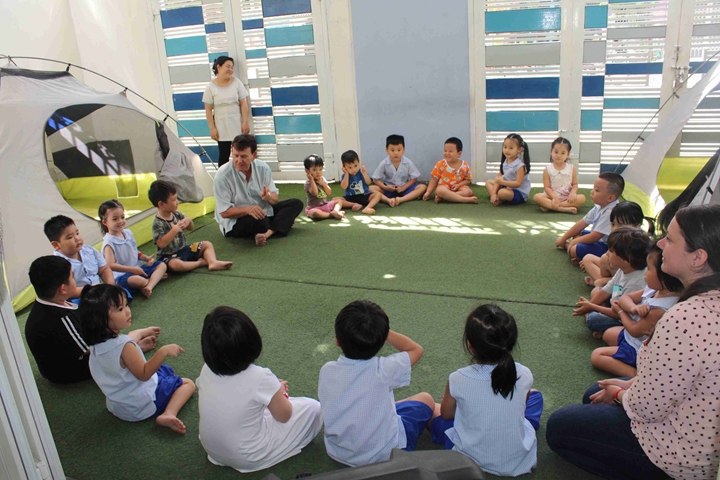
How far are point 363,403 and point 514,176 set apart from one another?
3335 mm

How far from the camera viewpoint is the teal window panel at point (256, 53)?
18.7 ft

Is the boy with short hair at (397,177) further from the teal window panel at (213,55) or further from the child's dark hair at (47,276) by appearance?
the child's dark hair at (47,276)

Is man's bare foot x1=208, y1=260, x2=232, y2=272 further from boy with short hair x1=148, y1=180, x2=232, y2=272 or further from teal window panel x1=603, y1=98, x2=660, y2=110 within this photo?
teal window panel x1=603, y1=98, x2=660, y2=110

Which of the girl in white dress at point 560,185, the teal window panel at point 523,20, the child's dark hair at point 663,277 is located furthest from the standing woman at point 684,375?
the teal window panel at point 523,20

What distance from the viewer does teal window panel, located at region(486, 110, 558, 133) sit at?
16.5ft

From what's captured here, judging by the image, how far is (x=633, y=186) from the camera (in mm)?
4203

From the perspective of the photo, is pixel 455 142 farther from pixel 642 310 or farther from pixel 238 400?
pixel 238 400

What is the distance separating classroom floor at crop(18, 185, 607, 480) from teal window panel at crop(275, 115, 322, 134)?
1.45m

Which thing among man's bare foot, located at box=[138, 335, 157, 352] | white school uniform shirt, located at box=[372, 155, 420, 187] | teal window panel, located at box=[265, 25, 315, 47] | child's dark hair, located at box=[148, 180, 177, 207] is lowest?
man's bare foot, located at box=[138, 335, 157, 352]

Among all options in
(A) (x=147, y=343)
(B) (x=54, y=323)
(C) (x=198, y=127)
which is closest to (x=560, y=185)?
(A) (x=147, y=343)

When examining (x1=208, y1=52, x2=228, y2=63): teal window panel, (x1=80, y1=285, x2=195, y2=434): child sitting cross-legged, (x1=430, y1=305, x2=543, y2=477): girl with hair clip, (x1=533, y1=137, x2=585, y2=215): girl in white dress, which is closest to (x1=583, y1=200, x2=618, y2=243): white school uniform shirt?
(x1=533, y1=137, x2=585, y2=215): girl in white dress

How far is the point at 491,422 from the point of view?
1661 millimetres

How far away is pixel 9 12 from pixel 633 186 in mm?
5556

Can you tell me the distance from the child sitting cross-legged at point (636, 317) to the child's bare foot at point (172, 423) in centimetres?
163
